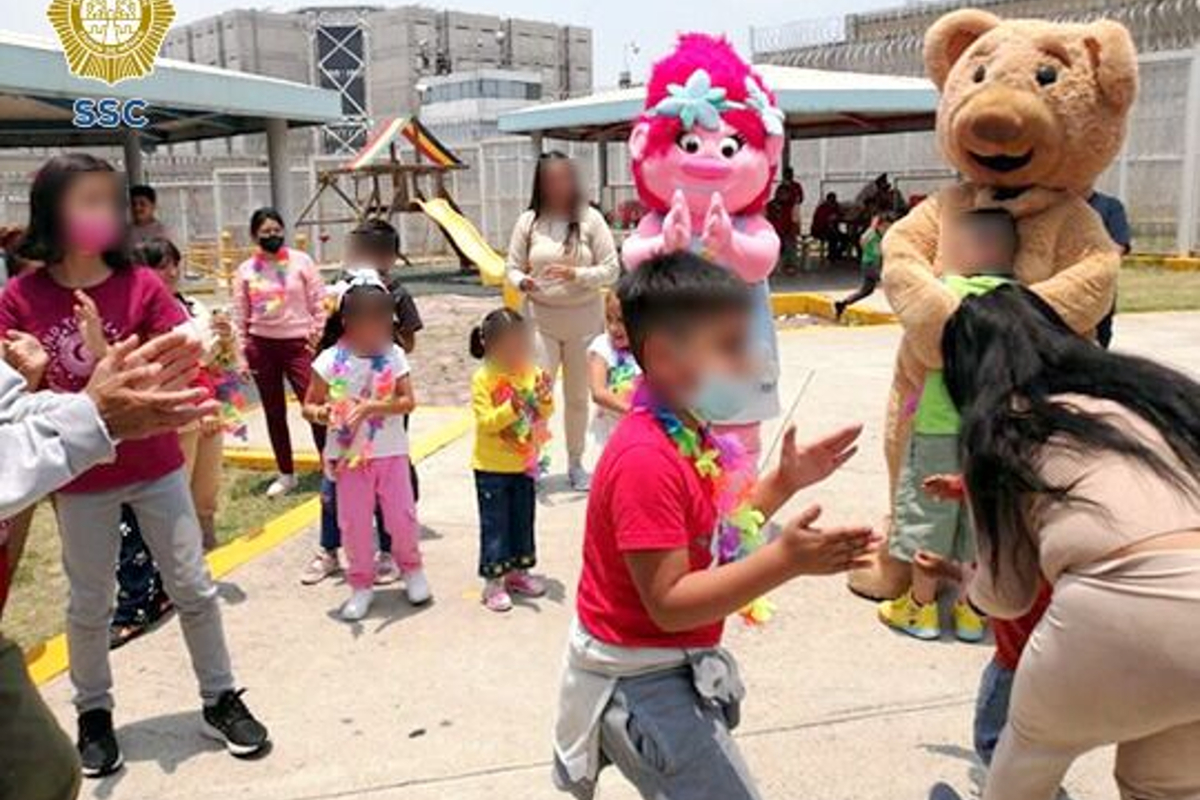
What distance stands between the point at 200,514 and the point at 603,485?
3531 mm

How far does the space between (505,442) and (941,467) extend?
162cm

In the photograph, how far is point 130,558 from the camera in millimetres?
4168

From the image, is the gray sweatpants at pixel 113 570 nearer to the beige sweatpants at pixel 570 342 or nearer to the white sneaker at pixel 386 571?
the white sneaker at pixel 386 571

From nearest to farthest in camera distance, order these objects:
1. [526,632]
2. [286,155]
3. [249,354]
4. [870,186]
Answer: [526,632], [249,354], [286,155], [870,186]

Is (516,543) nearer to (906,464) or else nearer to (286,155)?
(906,464)

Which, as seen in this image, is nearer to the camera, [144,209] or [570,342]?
[570,342]

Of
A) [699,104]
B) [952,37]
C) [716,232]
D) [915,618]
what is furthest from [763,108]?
[915,618]

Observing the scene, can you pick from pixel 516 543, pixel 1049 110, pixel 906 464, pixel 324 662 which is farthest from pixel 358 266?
pixel 1049 110

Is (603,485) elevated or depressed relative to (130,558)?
elevated

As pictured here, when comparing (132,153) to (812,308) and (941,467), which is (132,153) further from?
(941,467)

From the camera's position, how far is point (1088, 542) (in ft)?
6.33

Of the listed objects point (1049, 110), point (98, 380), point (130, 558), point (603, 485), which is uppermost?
point (1049, 110)

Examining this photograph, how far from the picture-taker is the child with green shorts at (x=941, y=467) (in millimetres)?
3680

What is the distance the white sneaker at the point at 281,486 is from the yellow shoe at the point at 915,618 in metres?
3.48
